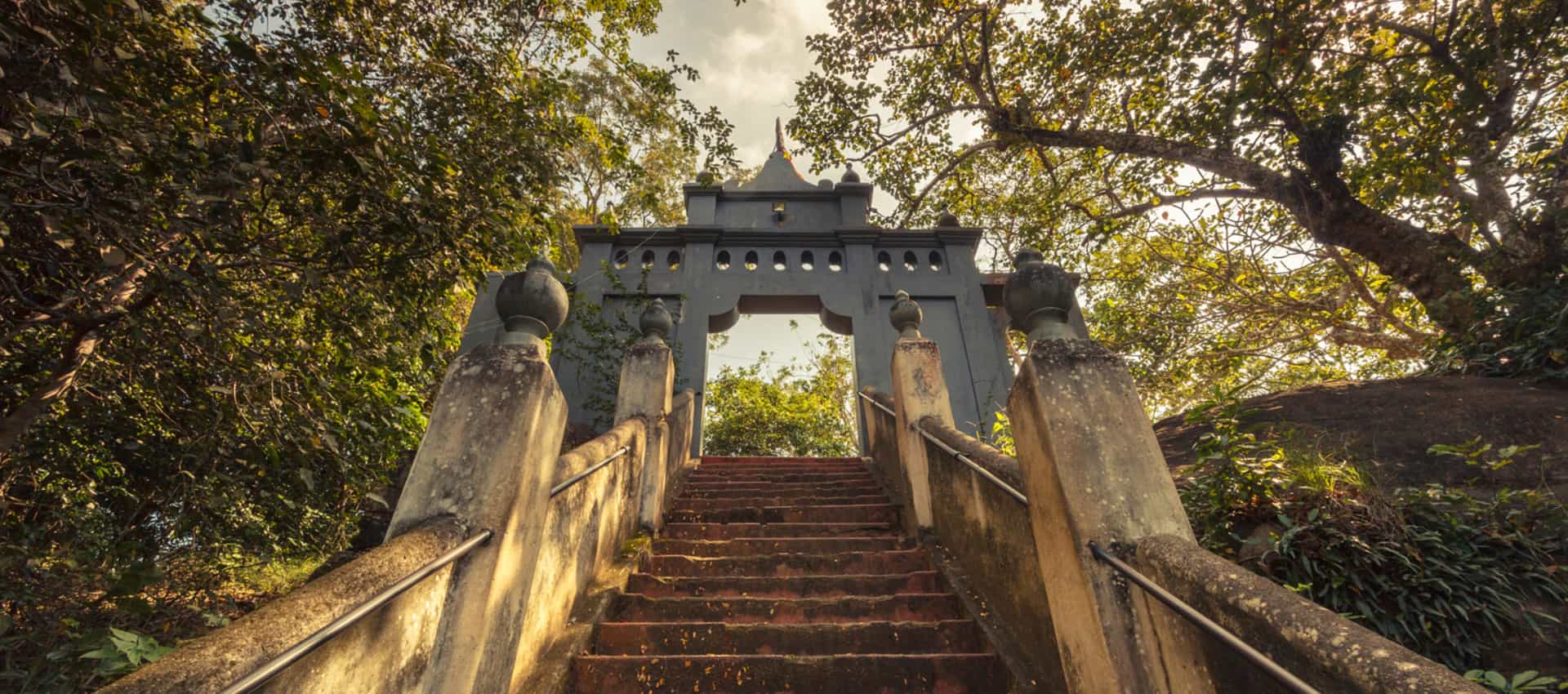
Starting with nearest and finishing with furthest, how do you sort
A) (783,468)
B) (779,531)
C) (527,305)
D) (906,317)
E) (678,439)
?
(527,305)
(779,531)
(906,317)
(678,439)
(783,468)

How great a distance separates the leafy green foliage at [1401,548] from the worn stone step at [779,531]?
2.41m

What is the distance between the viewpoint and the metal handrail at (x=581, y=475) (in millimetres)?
2879

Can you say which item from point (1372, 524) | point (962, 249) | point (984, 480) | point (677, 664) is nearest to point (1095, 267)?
point (962, 249)

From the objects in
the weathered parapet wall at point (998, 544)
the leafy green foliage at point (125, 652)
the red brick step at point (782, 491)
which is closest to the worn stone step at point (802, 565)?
the weathered parapet wall at point (998, 544)

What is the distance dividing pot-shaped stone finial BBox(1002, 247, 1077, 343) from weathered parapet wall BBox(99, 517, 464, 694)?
2.62 m

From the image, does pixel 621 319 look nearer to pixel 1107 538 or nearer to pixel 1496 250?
pixel 1107 538

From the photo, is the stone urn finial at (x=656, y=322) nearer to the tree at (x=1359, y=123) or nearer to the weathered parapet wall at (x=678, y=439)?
the weathered parapet wall at (x=678, y=439)

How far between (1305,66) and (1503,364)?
11.7 ft

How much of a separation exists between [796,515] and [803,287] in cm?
542

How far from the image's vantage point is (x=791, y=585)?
12.6ft

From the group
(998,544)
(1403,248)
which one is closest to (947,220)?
(1403,248)

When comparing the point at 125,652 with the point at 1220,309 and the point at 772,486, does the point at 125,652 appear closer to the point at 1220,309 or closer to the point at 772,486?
the point at 772,486

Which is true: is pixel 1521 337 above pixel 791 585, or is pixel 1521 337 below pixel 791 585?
above

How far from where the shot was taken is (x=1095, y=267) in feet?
37.0
